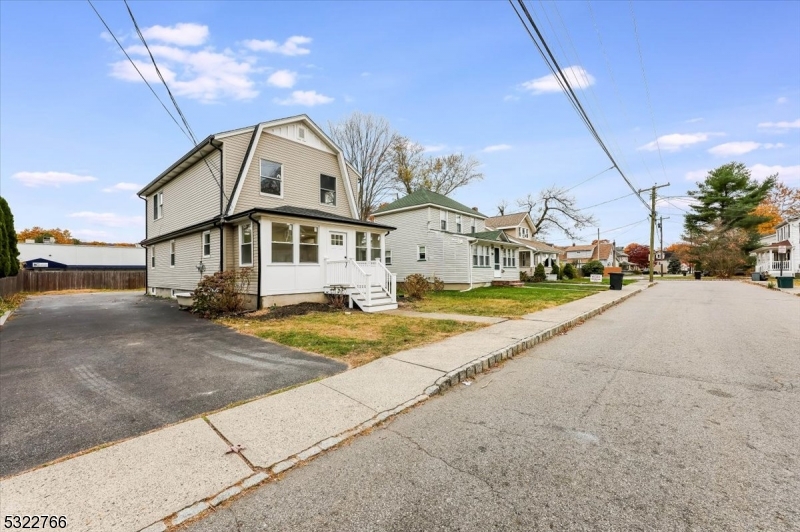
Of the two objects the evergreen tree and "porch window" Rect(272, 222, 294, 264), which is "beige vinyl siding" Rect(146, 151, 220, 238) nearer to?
"porch window" Rect(272, 222, 294, 264)

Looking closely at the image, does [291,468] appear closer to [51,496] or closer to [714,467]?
[51,496]

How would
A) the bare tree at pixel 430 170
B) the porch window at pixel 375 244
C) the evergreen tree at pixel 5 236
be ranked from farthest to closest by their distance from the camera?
the bare tree at pixel 430 170 → the porch window at pixel 375 244 → the evergreen tree at pixel 5 236

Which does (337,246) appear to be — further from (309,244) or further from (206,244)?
(206,244)

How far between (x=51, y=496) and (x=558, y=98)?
40.4ft

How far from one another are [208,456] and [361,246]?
39.4ft

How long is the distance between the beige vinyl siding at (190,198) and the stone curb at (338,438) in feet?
38.4

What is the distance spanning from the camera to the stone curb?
2.11 metres

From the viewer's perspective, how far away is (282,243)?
38.8 ft

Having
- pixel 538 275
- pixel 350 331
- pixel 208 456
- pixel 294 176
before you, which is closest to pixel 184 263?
pixel 294 176

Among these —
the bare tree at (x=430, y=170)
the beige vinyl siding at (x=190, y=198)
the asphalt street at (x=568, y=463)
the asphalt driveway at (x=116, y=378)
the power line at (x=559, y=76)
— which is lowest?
the asphalt street at (x=568, y=463)

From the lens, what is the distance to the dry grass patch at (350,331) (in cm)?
616

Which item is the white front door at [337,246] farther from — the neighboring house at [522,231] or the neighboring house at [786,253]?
the neighboring house at [786,253]

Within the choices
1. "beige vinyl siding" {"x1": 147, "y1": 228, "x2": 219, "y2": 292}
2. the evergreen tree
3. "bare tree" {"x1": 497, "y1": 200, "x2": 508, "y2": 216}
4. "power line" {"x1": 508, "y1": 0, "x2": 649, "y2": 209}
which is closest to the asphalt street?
"power line" {"x1": 508, "y1": 0, "x2": 649, "y2": 209}

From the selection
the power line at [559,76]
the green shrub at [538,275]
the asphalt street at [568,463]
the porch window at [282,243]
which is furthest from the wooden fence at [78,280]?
the green shrub at [538,275]
